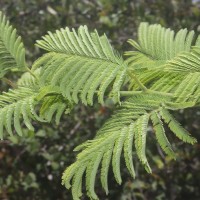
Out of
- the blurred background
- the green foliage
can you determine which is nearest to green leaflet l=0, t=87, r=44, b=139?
the green foliage

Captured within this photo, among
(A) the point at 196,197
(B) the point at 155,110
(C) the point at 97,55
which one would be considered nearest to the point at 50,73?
(C) the point at 97,55

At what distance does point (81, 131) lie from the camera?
3311 mm

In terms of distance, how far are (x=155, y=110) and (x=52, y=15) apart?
267 cm

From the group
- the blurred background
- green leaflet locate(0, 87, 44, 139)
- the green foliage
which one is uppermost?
the green foliage

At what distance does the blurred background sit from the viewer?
10.5 feet

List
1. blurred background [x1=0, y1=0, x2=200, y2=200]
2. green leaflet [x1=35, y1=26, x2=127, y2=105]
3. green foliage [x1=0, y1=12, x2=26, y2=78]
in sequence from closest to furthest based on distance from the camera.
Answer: green leaflet [x1=35, y1=26, x2=127, y2=105] → green foliage [x1=0, y1=12, x2=26, y2=78] → blurred background [x1=0, y1=0, x2=200, y2=200]

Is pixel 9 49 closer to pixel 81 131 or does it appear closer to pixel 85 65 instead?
pixel 85 65

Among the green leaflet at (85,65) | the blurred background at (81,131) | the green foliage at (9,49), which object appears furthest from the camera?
the blurred background at (81,131)

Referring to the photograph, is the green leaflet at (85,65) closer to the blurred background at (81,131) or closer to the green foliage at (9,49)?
the green foliage at (9,49)

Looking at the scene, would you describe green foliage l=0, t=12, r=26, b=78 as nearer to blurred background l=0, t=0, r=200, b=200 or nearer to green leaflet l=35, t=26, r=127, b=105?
green leaflet l=35, t=26, r=127, b=105

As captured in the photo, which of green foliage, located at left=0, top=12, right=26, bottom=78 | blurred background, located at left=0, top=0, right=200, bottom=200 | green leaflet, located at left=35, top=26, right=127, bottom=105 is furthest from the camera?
blurred background, located at left=0, top=0, right=200, bottom=200

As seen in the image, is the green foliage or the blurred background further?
the blurred background

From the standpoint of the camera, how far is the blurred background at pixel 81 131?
320 cm

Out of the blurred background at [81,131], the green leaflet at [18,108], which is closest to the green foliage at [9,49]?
the green leaflet at [18,108]
